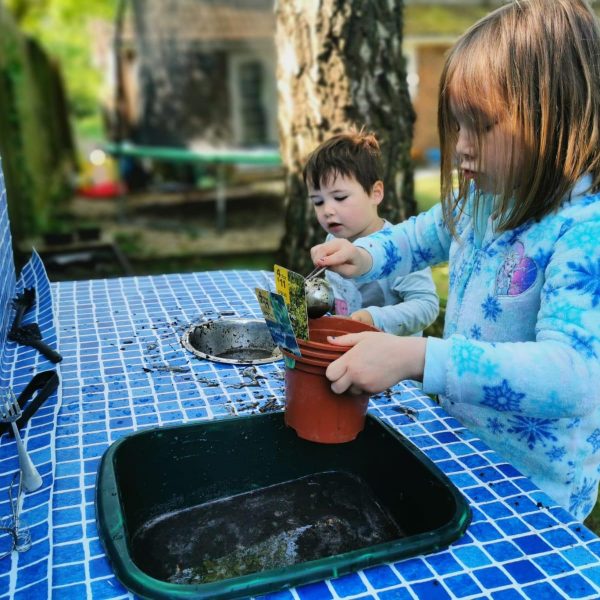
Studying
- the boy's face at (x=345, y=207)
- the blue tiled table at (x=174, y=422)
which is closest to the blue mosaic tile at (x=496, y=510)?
the blue tiled table at (x=174, y=422)

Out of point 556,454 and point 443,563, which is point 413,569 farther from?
point 556,454

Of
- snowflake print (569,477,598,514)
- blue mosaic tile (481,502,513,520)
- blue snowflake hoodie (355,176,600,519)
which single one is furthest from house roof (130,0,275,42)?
blue mosaic tile (481,502,513,520)

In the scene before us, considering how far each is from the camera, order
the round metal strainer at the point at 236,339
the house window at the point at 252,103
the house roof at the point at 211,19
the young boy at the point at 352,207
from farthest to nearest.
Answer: the house window at the point at 252,103, the house roof at the point at 211,19, the young boy at the point at 352,207, the round metal strainer at the point at 236,339

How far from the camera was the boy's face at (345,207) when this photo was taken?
2.43 m

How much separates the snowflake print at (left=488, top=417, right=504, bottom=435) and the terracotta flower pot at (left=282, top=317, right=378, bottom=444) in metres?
0.39

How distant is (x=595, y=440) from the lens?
57.4 inches

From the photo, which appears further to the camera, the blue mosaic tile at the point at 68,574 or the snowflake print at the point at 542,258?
the snowflake print at the point at 542,258

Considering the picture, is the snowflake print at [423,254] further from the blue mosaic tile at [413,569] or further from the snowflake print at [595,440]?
the blue mosaic tile at [413,569]

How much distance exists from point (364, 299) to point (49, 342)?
44.8 inches

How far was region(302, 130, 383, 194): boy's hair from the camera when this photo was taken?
2424 millimetres

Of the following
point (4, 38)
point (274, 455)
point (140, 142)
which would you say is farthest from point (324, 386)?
point (140, 142)

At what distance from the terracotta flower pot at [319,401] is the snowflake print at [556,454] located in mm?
467

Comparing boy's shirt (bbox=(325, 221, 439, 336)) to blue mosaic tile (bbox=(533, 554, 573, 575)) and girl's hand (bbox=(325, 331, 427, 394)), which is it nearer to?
girl's hand (bbox=(325, 331, 427, 394))

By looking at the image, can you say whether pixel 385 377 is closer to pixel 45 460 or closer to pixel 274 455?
pixel 274 455
